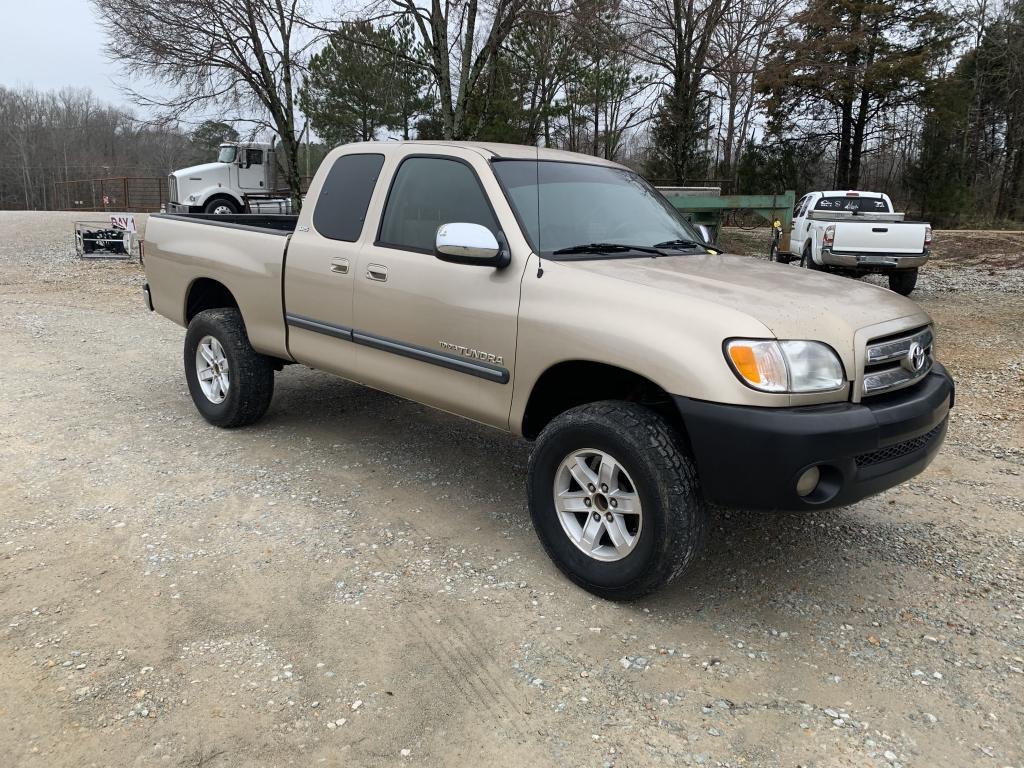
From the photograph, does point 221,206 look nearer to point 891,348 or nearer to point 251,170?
point 251,170

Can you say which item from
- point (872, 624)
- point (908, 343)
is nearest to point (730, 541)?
point (872, 624)

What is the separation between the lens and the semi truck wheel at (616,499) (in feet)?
9.84

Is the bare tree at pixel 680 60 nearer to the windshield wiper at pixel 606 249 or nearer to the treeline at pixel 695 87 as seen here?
the treeline at pixel 695 87

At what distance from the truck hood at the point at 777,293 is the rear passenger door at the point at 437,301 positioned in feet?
1.66

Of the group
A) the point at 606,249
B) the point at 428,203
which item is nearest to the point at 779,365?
the point at 606,249

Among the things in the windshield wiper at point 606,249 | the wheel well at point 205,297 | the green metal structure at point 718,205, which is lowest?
the wheel well at point 205,297

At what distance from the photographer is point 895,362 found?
10.5ft

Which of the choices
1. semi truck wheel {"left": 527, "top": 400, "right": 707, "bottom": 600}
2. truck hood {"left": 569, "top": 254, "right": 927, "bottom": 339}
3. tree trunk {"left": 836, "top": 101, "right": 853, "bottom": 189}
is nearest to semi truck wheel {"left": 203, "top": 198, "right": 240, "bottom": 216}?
truck hood {"left": 569, "top": 254, "right": 927, "bottom": 339}

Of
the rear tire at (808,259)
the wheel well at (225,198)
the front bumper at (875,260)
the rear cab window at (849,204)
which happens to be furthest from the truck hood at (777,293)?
the wheel well at (225,198)

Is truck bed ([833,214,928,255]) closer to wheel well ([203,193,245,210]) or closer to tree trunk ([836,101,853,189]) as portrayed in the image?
wheel well ([203,193,245,210])

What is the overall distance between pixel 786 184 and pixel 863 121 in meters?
3.98

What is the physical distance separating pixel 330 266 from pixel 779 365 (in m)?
2.70

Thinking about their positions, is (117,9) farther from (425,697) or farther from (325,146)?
(425,697)

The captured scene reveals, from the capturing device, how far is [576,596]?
3383 millimetres
